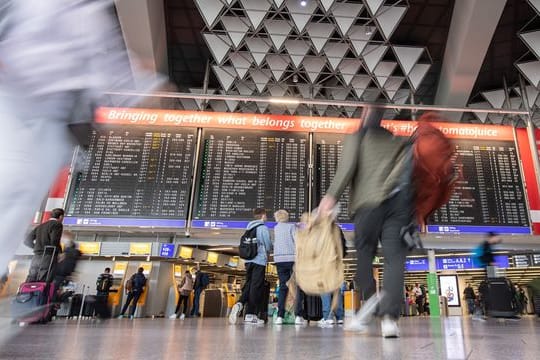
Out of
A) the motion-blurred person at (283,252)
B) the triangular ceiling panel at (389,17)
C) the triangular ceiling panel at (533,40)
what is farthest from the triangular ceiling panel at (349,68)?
the motion-blurred person at (283,252)

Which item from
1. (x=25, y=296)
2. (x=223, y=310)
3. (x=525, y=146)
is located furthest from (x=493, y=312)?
(x=223, y=310)

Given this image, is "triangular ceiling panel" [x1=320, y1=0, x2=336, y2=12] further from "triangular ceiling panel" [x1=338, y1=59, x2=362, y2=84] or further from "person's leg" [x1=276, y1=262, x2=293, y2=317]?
"person's leg" [x1=276, y1=262, x2=293, y2=317]

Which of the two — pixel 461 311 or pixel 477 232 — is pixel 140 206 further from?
pixel 461 311

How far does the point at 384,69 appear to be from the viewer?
30.8 feet

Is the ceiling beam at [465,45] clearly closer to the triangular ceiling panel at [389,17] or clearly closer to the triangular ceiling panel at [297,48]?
the triangular ceiling panel at [389,17]

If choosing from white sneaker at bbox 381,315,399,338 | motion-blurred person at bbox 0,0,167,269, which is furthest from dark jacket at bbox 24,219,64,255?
white sneaker at bbox 381,315,399,338

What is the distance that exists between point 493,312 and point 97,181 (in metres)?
7.85

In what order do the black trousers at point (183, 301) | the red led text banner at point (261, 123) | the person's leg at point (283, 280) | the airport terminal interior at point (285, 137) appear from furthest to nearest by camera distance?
the black trousers at point (183, 301)
the red led text banner at point (261, 123)
the airport terminal interior at point (285, 137)
the person's leg at point (283, 280)

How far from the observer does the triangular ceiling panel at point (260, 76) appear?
32.4 feet

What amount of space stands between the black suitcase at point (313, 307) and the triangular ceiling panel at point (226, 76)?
6.03 m

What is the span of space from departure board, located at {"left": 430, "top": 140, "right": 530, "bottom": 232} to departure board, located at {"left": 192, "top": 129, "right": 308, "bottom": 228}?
116 inches

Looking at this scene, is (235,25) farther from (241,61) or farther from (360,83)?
(360,83)

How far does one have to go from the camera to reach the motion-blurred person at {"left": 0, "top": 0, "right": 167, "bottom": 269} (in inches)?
54.2

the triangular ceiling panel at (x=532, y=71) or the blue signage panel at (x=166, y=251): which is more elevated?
the triangular ceiling panel at (x=532, y=71)
